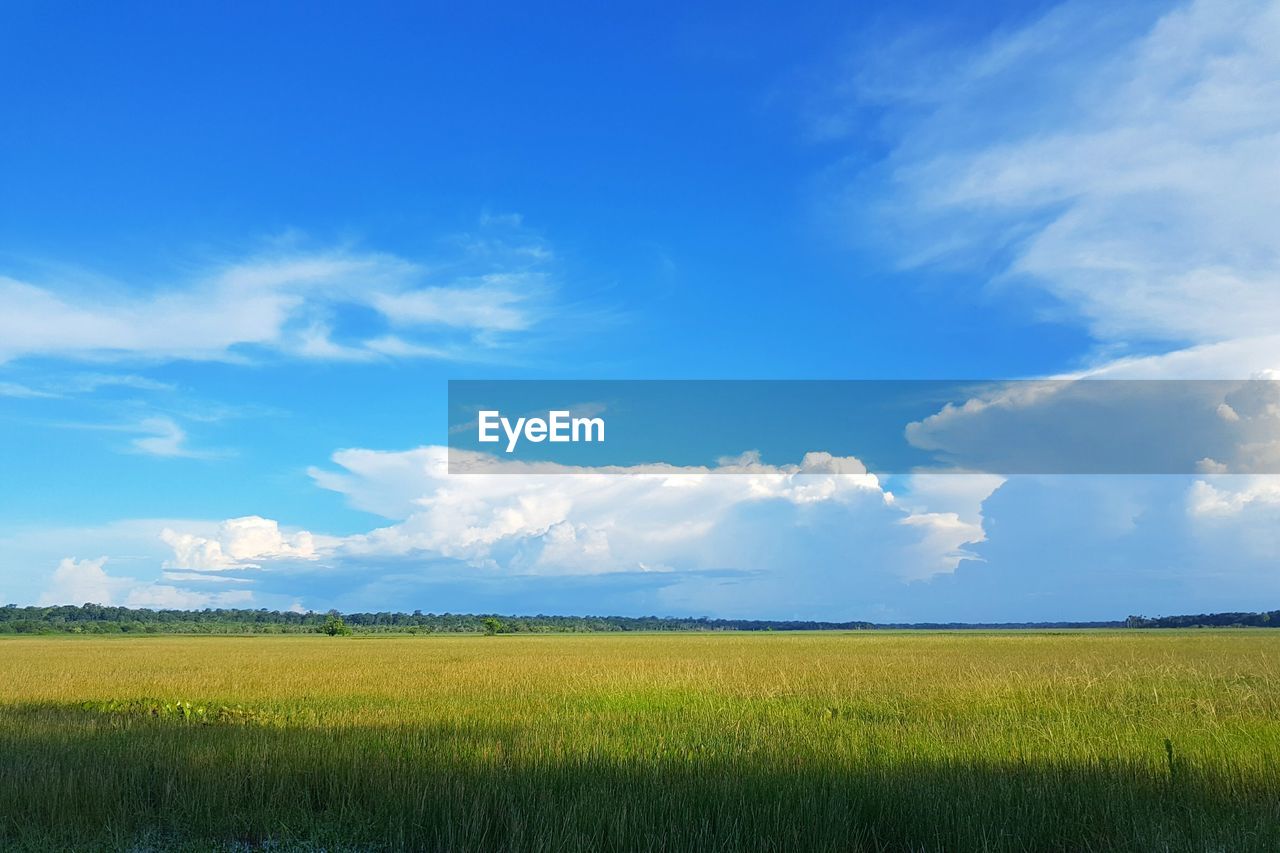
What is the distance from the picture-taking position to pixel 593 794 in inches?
295

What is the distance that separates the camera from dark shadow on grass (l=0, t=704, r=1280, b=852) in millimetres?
6629

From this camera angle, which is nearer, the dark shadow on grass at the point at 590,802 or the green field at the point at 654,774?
the dark shadow on grass at the point at 590,802

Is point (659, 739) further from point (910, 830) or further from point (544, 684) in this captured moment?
point (544, 684)

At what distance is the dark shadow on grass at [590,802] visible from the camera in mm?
6629

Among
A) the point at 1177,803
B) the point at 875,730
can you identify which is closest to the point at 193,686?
the point at 875,730

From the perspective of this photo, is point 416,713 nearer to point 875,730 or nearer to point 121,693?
point 875,730

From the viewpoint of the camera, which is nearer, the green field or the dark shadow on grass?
the dark shadow on grass

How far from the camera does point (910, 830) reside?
22.7 feet

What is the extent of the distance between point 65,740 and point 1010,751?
12.1 metres

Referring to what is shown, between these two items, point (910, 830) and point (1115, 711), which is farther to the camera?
point (1115, 711)

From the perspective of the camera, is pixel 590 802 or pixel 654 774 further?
pixel 654 774

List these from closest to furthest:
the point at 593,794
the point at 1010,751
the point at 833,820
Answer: the point at 833,820
the point at 593,794
the point at 1010,751

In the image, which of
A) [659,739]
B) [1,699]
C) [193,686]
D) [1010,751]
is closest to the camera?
[1010,751]

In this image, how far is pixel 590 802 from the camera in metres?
7.23
